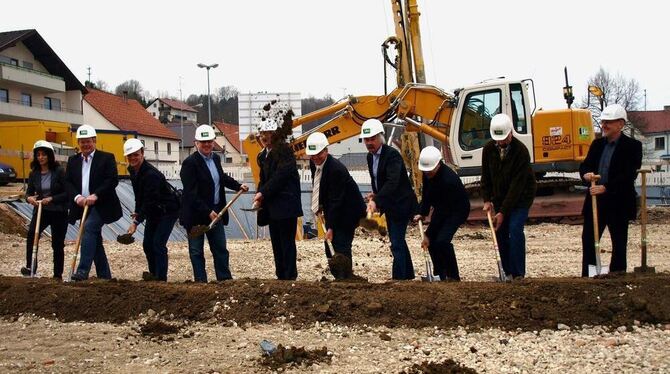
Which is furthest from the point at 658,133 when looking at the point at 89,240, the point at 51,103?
the point at 89,240

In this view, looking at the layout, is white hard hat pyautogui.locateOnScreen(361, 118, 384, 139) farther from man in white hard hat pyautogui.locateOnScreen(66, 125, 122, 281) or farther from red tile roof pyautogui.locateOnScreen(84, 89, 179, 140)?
red tile roof pyautogui.locateOnScreen(84, 89, 179, 140)

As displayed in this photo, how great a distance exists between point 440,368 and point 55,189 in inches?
219

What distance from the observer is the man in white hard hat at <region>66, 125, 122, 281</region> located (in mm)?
7641

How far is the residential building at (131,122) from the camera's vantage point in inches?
2039

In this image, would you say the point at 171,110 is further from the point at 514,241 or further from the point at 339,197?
the point at 514,241

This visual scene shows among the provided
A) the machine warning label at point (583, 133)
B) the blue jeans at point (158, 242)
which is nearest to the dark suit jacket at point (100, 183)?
the blue jeans at point (158, 242)

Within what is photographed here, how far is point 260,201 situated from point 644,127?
55.2 m

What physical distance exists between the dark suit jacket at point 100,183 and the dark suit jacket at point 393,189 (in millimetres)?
3013

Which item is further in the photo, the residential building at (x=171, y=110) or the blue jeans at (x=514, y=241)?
the residential building at (x=171, y=110)

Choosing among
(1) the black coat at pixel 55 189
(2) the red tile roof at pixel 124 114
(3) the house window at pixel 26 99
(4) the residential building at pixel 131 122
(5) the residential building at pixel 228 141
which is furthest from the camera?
(5) the residential building at pixel 228 141

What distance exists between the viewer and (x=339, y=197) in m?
7.36

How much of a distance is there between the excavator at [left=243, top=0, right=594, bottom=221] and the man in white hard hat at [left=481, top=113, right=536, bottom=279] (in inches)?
318

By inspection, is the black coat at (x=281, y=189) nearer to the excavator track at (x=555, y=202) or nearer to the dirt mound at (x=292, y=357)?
the dirt mound at (x=292, y=357)

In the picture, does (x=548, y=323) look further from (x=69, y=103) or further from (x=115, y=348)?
(x=69, y=103)
